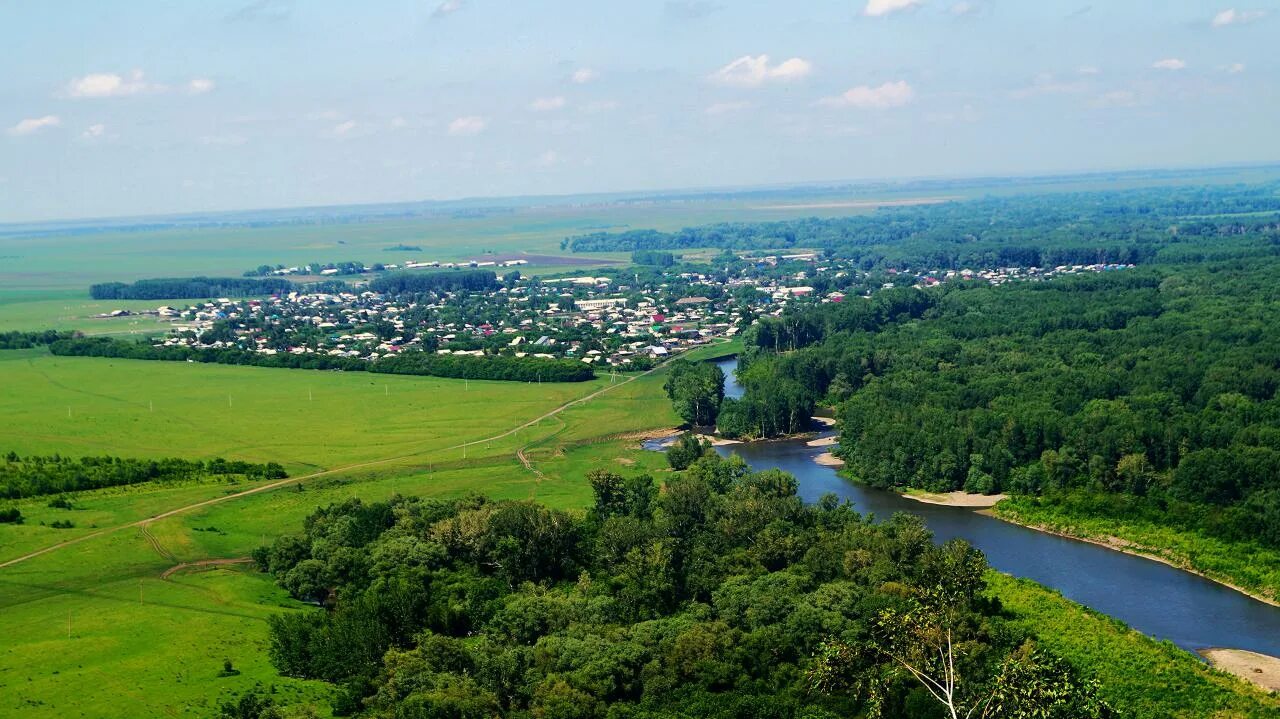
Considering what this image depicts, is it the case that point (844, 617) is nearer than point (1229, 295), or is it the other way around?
point (844, 617)

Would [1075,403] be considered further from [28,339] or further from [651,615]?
[28,339]

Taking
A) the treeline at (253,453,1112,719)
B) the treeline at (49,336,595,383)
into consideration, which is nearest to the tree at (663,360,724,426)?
the treeline at (49,336,595,383)

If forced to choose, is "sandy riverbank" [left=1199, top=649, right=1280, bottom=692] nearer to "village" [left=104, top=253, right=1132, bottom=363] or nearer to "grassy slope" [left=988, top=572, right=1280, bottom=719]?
"grassy slope" [left=988, top=572, right=1280, bottom=719]

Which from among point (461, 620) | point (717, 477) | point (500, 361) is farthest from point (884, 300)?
point (461, 620)

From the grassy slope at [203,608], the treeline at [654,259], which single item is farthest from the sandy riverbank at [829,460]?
the treeline at [654,259]

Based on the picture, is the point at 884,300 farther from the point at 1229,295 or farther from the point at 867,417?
the point at 867,417

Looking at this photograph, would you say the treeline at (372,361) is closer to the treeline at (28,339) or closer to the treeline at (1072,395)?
the treeline at (28,339)
